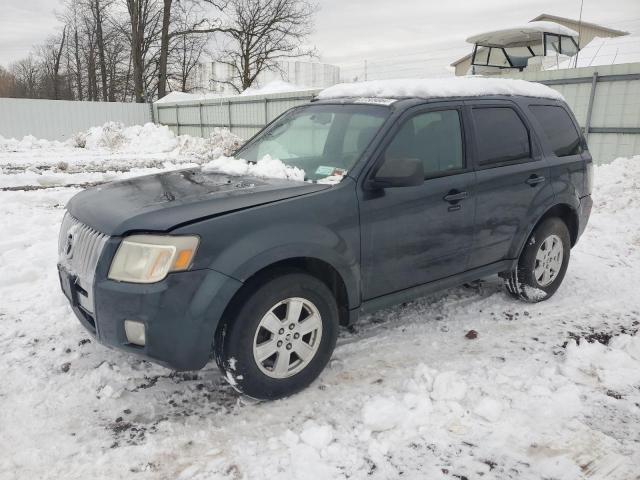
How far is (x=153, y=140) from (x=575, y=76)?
18.8m

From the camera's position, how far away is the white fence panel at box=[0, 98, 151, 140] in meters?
25.3

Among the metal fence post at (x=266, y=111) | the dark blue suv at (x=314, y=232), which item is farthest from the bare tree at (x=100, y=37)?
the dark blue suv at (x=314, y=232)

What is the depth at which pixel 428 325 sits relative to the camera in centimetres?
418

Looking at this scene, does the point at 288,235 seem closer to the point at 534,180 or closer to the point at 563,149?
the point at 534,180

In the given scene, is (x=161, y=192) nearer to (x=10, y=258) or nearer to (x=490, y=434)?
(x=490, y=434)

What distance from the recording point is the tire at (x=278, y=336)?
2.81 meters

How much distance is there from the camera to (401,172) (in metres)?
3.13

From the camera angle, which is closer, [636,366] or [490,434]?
[490,434]

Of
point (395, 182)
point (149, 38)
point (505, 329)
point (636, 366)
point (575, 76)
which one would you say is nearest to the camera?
point (395, 182)

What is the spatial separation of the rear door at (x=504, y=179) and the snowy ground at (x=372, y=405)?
0.71 metres

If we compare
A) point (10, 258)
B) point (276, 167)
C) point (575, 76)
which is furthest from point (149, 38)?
point (276, 167)

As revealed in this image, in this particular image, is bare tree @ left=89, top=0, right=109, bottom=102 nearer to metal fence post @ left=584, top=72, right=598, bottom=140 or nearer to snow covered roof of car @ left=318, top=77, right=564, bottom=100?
metal fence post @ left=584, top=72, right=598, bottom=140

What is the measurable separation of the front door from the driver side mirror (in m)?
0.10

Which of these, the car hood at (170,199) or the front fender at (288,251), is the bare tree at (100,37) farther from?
the front fender at (288,251)
